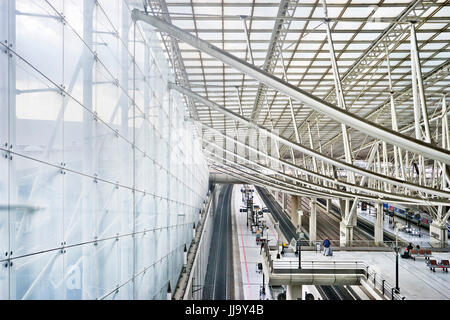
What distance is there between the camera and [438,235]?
3934 cm

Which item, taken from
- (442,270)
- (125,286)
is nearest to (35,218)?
(125,286)

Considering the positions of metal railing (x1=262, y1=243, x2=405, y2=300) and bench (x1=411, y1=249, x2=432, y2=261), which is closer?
metal railing (x1=262, y1=243, x2=405, y2=300)

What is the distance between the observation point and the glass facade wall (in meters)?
4.59

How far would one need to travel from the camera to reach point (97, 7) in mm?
7629

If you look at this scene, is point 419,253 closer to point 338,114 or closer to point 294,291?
point 294,291

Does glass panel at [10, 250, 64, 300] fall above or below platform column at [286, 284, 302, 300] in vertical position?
above

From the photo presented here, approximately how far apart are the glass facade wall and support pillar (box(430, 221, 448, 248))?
114ft

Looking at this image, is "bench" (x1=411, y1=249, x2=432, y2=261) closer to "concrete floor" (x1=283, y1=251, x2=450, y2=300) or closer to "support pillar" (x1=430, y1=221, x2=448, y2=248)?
"concrete floor" (x1=283, y1=251, x2=450, y2=300)

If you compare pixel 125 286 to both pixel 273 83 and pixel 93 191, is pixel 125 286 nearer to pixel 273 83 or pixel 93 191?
pixel 93 191

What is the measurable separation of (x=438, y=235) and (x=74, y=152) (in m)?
41.7

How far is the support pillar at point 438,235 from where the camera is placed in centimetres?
3791

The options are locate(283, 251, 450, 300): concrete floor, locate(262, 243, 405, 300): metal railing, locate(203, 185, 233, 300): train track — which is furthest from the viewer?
locate(203, 185, 233, 300): train track

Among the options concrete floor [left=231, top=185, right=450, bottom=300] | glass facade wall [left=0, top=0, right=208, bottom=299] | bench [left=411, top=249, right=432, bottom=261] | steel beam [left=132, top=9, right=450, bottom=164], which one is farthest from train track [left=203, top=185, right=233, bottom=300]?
steel beam [left=132, top=9, right=450, bottom=164]
